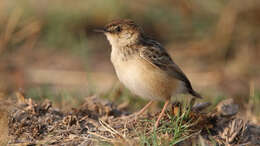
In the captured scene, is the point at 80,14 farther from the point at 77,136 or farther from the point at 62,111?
the point at 77,136

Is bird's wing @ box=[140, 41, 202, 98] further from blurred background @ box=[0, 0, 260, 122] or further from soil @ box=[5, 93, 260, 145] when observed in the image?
blurred background @ box=[0, 0, 260, 122]

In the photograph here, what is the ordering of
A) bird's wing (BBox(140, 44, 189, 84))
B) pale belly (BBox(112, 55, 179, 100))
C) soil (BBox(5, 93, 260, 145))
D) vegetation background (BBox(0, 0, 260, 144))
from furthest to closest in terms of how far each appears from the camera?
vegetation background (BBox(0, 0, 260, 144)), bird's wing (BBox(140, 44, 189, 84)), pale belly (BBox(112, 55, 179, 100)), soil (BBox(5, 93, 260, 145))

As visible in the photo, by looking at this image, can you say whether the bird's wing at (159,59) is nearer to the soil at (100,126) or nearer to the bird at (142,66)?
the bird at (142,66)

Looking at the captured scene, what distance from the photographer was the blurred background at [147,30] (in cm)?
1062

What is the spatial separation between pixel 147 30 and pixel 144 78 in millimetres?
7290

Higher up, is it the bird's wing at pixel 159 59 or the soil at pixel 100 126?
the bird's wing at pixel 159 59

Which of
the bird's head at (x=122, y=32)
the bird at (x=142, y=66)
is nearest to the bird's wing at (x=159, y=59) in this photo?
the bird at (x=142, y=66)

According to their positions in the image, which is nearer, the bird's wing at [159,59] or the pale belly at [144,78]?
the pale belly at [144,78]

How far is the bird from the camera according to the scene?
569 cm

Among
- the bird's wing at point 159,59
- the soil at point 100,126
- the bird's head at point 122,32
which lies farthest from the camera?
the bird's head at point 122,32

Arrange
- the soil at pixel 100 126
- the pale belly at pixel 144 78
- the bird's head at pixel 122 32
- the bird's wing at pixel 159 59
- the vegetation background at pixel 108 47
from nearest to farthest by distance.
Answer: the soil at pixel 100 126, the pale belly at pixel 144 78, the bird's wing at pixel 159 59, the bird's head at pixel 122 32, the vegetation background at pixel 108 47

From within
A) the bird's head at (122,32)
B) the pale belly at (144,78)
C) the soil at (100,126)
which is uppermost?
the bird's head at (122,32)

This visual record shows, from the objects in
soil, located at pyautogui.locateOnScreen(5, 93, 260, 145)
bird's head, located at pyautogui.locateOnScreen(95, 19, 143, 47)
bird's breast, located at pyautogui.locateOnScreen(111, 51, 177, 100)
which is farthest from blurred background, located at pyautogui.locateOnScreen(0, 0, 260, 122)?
bird's breast, located at pyautogui.locateOnScreen(111, 51, 177, 100)

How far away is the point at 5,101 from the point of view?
19.3ft
